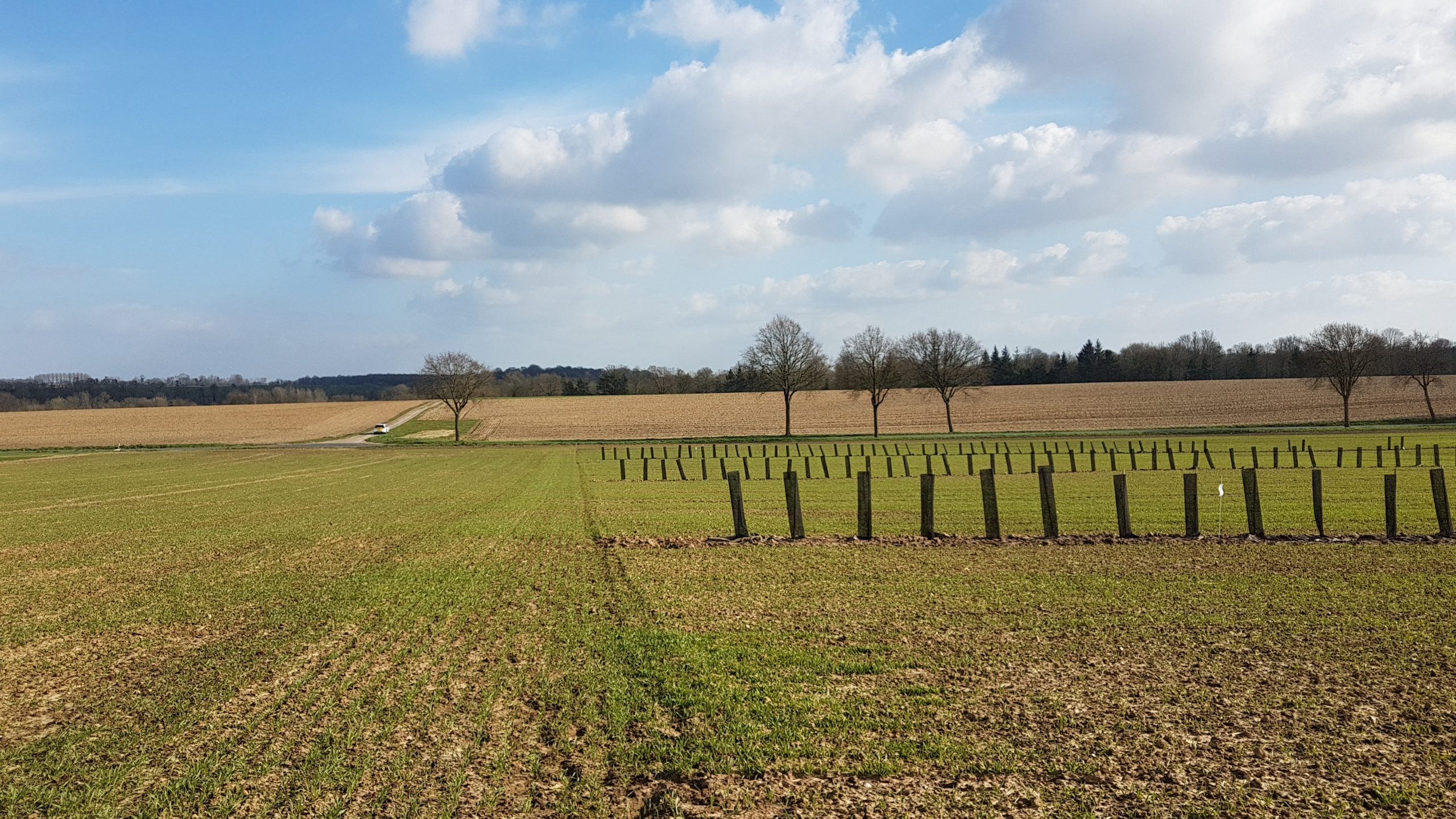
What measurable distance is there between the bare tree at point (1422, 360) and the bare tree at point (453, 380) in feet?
296

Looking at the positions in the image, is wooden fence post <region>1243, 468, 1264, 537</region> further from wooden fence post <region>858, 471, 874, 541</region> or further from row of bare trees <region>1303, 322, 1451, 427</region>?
row of bare trees <region>1303, 322, 1451, 427</region>

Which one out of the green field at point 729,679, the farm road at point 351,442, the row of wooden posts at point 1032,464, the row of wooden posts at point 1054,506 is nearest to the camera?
the green field at point 729,679

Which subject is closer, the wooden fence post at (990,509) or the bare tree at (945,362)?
the wooden fence post at (990,509)

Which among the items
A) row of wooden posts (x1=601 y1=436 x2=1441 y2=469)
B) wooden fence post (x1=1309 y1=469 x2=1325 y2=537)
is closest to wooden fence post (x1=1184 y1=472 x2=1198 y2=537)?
wooden fence post (x1=1309 y1=469 x2=1325 y2=537)

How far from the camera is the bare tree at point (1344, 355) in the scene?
83.4 meters

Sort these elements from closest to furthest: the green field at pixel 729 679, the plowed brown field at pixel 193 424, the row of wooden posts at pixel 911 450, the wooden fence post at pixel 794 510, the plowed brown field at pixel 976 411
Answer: the green field at pixel 729 679 → the wooden fence post at pixel 794 510 → the row of wooden posts at pixel 911 450 → the plowed brown field at pixel 193 424 → the plowed brown field at pixel 976 411

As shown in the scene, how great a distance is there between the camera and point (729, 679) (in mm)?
8180

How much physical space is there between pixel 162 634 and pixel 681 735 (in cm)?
704

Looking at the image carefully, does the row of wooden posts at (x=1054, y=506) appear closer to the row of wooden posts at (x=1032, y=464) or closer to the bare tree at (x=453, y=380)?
the row of wooden posts at (x=1032, y=464)

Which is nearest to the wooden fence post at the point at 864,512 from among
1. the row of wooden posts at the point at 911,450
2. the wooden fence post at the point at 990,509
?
the wooden fence post at the point at 990,509

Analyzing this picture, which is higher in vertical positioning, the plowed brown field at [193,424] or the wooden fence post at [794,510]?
the plowed brown field at [193,424]

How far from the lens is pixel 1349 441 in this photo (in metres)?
58.1

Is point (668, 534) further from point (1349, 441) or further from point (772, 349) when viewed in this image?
point (772, 349)

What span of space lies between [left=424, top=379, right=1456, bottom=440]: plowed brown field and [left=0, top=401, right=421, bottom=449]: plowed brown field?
12.0 m
